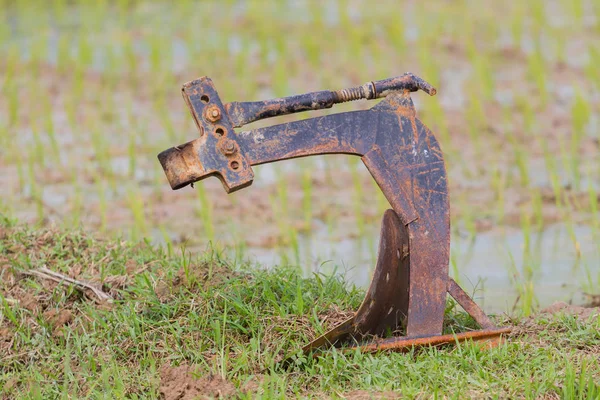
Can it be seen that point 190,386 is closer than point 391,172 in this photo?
Yes

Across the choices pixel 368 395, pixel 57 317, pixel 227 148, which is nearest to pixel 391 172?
pixel 227 148

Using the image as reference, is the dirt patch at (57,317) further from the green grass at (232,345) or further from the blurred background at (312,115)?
the blurred background at (312,115)

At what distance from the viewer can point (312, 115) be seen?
6922 mm

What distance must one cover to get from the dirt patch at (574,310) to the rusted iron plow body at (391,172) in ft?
1.57

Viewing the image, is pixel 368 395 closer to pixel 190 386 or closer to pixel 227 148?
pixel 190 386

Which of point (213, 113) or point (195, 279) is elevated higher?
point (213, 113)

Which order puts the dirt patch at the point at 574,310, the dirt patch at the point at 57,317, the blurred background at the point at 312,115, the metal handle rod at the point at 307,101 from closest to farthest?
the metal handle rod at the point at 307,101 → the dirt patch at the point at 57,317 → the dirt patch at the point at 574,310 → the blurred background at the point at 312,115

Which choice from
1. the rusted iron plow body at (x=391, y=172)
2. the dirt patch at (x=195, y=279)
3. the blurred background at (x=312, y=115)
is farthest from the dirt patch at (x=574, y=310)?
the dirt patch at (x=195, y=279)

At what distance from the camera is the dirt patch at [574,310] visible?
3547mm

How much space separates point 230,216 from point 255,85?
6.96 ft

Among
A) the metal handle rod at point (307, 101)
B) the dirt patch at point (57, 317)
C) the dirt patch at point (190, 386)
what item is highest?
the metal handle rod at point (307, 101)

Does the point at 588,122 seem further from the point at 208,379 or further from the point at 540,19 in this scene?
the point at 208,379

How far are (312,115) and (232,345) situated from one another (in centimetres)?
386

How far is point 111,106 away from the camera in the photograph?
7.03 meters
